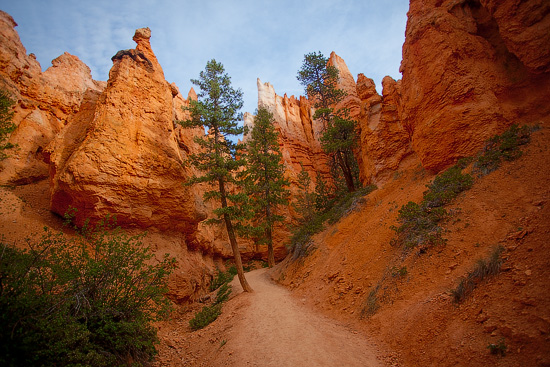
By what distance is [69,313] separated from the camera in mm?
4816

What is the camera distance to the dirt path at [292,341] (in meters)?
5.10

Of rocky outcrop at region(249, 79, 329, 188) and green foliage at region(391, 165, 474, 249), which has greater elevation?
rocky outcrop at region(249, 79, 329, 188)

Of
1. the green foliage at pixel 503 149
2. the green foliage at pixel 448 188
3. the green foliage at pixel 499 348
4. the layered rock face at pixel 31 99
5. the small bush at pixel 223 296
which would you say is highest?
the layered rock face at pixel 31 99

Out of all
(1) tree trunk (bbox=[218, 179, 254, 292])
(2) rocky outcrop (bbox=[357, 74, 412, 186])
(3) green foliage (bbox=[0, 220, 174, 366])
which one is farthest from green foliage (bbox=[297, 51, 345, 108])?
(3) green foliage (bbox=[0, 220, 174, 366])

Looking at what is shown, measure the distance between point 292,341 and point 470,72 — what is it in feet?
42.9

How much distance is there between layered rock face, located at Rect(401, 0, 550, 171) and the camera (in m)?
8.67

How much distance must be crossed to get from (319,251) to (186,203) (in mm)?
8124

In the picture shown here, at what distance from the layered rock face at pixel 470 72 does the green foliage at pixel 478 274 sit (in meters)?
6.86

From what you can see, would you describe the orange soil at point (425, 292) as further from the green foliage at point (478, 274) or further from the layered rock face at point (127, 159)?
the layered rock face at point (127, 159)

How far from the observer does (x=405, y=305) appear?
6125 mm

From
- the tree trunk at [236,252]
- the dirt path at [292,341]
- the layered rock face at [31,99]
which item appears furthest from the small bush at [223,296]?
the layered rock face at [31,99]

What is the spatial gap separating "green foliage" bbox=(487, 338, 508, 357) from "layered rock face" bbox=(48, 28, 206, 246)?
42.4ft

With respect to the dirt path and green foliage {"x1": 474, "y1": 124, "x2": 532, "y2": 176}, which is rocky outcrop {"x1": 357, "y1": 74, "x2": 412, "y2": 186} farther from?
the dirt path

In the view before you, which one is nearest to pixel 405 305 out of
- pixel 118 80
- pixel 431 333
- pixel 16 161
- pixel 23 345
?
pixel 431 333
